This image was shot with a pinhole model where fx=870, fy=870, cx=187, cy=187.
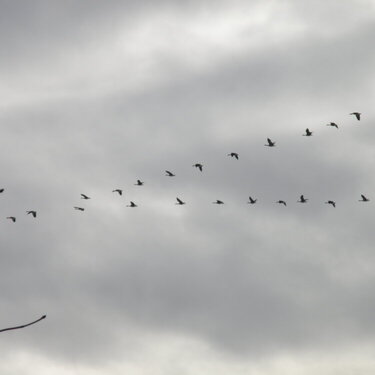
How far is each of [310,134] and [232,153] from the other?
13995 mm

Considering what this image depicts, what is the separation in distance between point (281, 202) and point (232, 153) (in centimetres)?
2526

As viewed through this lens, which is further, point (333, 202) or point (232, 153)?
point (333, 202)

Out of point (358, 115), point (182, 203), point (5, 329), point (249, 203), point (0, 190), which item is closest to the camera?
point (5, 329)

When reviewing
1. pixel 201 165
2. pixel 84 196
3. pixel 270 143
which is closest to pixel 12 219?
pixel 84 196

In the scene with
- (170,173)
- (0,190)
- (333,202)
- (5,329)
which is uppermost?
(333,202)

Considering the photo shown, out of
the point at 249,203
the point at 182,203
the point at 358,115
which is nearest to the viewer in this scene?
the point at 358,115

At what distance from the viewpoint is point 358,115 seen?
139 metres

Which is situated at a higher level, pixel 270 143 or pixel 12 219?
pixel 270 143

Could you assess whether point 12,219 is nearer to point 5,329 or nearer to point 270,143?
point 270,143

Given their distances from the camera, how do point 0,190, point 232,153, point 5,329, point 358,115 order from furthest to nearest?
1. point 232,153
2. point 358,115
3. point 0,190
4. point 5,329

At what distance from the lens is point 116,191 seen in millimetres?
167625

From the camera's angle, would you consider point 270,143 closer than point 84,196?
Yes

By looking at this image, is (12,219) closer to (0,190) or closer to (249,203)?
(0,190)

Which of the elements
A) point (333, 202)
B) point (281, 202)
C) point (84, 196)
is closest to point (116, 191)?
point (84, 196)
